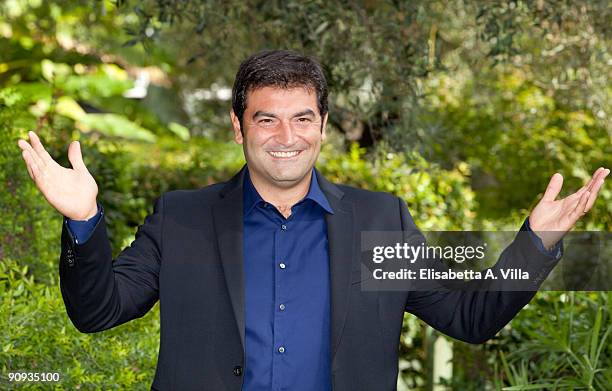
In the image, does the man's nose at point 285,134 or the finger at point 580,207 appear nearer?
the finger at point 580,207

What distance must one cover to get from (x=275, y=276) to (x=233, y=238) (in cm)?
19

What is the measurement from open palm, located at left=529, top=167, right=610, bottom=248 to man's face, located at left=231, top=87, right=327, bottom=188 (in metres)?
0.76

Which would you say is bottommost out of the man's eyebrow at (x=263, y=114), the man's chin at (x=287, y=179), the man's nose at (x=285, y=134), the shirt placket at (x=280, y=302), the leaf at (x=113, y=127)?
the shirt placket at (x=280, y=302)

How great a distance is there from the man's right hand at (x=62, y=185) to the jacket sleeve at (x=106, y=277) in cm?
7

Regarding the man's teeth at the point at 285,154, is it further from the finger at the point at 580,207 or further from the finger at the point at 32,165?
the finger at the point at 580,207

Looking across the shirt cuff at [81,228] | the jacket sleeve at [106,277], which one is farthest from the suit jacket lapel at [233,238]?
the shirt cuff at [81,228]

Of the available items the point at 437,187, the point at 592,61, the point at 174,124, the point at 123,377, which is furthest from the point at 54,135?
the point at 174,124

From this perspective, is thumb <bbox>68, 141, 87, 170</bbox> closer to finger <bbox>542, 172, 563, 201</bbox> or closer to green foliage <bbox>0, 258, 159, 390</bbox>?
finger <bbox>542, 172, 563, 201</bbox>

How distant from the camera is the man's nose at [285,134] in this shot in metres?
3.17

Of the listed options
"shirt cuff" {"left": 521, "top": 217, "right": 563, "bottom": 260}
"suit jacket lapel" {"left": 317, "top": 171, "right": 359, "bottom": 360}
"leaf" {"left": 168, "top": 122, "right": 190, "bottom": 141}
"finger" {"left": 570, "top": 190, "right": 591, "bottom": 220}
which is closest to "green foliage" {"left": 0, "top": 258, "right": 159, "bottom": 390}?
"suit jacket lapel" {"left": 317, "top": 171, "right": 359, "bottom": 360}

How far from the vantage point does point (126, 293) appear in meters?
3.13

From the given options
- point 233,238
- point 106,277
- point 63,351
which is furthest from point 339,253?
point 63,351

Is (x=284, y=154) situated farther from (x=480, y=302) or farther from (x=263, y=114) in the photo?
(x=480, y=302)

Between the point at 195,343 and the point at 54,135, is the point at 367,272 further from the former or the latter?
the point at 54,135
